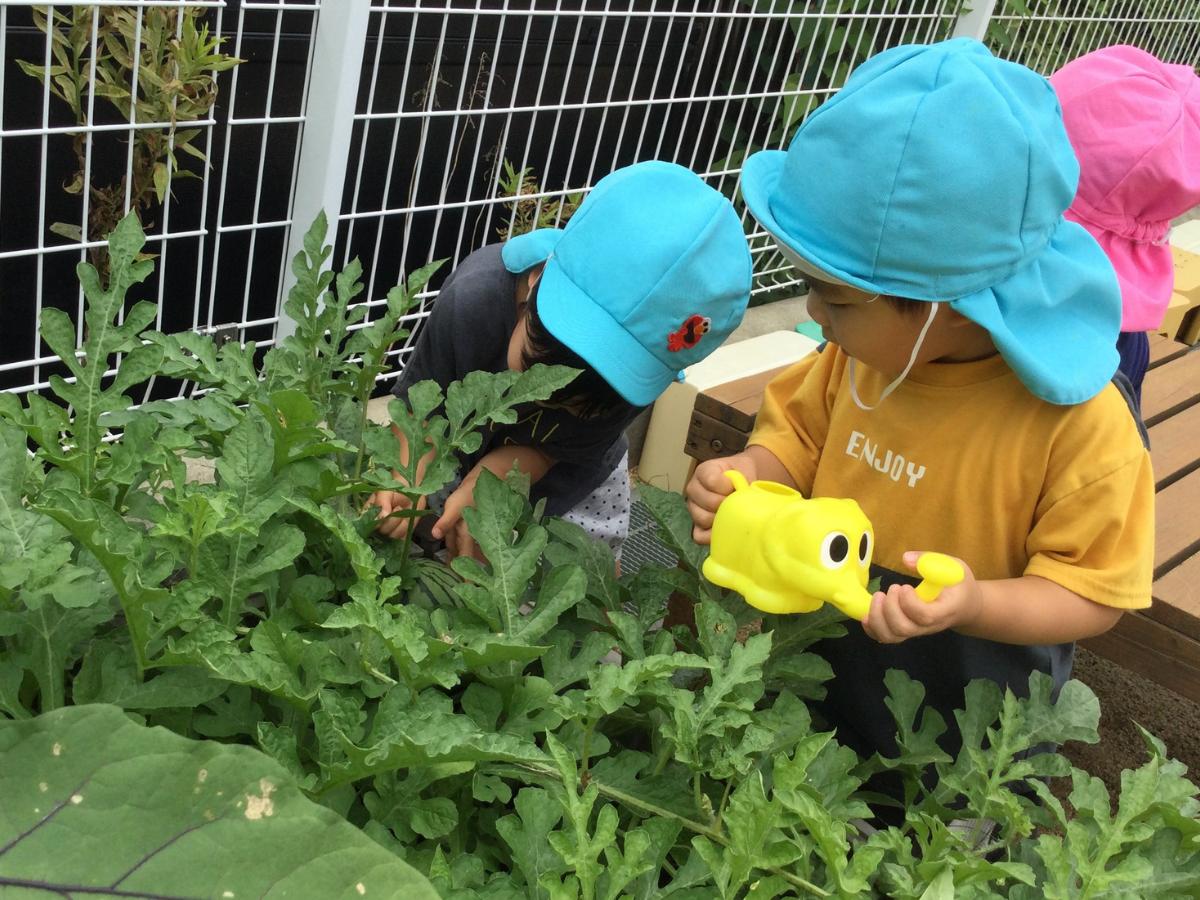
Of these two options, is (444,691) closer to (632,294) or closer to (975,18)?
(632,294)

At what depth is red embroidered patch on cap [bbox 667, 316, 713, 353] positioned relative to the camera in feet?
5.30

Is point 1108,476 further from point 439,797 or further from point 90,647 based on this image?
point 90,647

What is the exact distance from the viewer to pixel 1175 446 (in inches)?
118

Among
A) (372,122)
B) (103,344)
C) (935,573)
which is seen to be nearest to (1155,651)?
(935,573)

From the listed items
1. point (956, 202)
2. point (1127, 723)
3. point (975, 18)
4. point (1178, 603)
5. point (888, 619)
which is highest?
point (956, 202)

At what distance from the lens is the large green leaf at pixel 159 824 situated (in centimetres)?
62

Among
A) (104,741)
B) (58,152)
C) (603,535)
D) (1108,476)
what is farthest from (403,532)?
(58,152)

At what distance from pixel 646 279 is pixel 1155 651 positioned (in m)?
1.34

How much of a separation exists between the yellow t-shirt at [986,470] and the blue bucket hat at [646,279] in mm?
261

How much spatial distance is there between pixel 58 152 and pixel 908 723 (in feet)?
9.17

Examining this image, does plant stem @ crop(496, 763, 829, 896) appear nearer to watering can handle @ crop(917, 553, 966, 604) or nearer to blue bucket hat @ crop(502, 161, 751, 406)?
watering can handle @ crop(917, 553, 966, 604)

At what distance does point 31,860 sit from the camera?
2.02 feet

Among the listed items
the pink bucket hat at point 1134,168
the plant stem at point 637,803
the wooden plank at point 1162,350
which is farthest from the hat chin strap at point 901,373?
the wooden plank at point 1162,350

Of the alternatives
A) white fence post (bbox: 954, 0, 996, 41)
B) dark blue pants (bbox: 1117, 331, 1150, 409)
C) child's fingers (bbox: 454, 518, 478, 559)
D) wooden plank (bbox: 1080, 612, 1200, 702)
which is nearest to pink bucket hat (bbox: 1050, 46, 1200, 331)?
dark blue pants (bbox: 1117, 331, 1150, 409)
